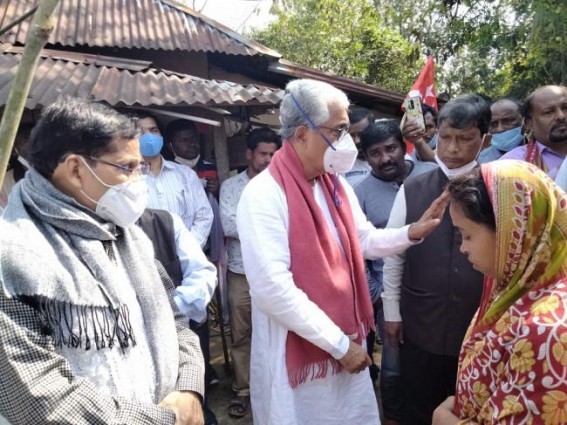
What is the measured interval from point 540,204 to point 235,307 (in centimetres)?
274

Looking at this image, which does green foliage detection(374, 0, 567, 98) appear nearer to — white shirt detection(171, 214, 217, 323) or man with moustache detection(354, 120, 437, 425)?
man with moustache detection(354, 120, 437, 425)

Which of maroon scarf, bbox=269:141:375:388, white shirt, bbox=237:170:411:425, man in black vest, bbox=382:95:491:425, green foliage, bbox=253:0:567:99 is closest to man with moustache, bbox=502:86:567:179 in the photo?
man in black vest, bbox=382:95:491:425

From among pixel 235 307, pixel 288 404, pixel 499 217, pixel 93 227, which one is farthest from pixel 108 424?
pixel 235 307

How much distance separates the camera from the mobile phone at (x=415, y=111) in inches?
143

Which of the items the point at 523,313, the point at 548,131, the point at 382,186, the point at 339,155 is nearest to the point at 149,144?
the point at 382,186

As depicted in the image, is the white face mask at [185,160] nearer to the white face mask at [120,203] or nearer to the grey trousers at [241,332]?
the grey trousers at [241,332]

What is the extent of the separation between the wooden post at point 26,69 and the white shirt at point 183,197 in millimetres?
2722

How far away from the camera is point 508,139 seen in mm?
4078

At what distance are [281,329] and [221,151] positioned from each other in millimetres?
2621

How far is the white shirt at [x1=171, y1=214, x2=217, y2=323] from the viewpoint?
2.09m

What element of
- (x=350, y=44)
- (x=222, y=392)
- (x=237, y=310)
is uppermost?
(x=350, y=44)

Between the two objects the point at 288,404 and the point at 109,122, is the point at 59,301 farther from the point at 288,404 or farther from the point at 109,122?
the point at 288,404

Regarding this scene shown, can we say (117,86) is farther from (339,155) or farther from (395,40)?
(395,40)

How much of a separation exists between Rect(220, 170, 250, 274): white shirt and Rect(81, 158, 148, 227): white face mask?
203cm
